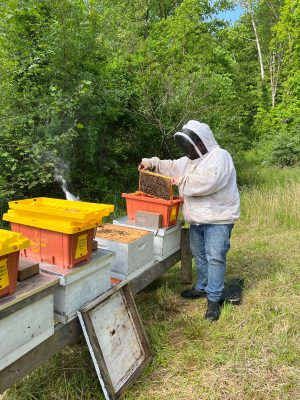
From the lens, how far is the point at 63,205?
2656 mm

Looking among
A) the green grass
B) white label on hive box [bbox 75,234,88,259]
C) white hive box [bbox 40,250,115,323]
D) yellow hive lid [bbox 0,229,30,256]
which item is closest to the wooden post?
the green grass

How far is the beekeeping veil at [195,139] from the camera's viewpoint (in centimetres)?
309

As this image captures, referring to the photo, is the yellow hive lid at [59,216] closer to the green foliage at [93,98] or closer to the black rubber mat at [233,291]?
the black rubber mat at [233,291]

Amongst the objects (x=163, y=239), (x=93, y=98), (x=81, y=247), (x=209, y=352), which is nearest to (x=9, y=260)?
(x=81, y=247)

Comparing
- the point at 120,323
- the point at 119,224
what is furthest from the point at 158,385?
the point at 119,224

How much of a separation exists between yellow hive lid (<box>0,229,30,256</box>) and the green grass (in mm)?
1251

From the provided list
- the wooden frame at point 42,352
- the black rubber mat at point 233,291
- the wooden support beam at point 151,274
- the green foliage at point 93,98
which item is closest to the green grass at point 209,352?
the black rubber mat at point 233,291

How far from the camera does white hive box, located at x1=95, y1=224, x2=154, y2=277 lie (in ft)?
9.07

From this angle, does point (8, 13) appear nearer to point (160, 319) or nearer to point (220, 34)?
point (160, 319)

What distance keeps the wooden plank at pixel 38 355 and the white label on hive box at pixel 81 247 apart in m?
0.42

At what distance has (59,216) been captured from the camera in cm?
225

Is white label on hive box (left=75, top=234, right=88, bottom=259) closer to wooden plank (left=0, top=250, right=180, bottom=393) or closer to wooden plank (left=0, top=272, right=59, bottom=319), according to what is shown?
wooden plank (left=0, top=272, right=59, bottom=319)

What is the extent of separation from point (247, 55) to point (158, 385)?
83.5ft

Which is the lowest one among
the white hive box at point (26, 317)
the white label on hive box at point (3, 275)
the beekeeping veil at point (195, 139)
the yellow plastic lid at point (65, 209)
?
the white hive box at point (26, 317)
